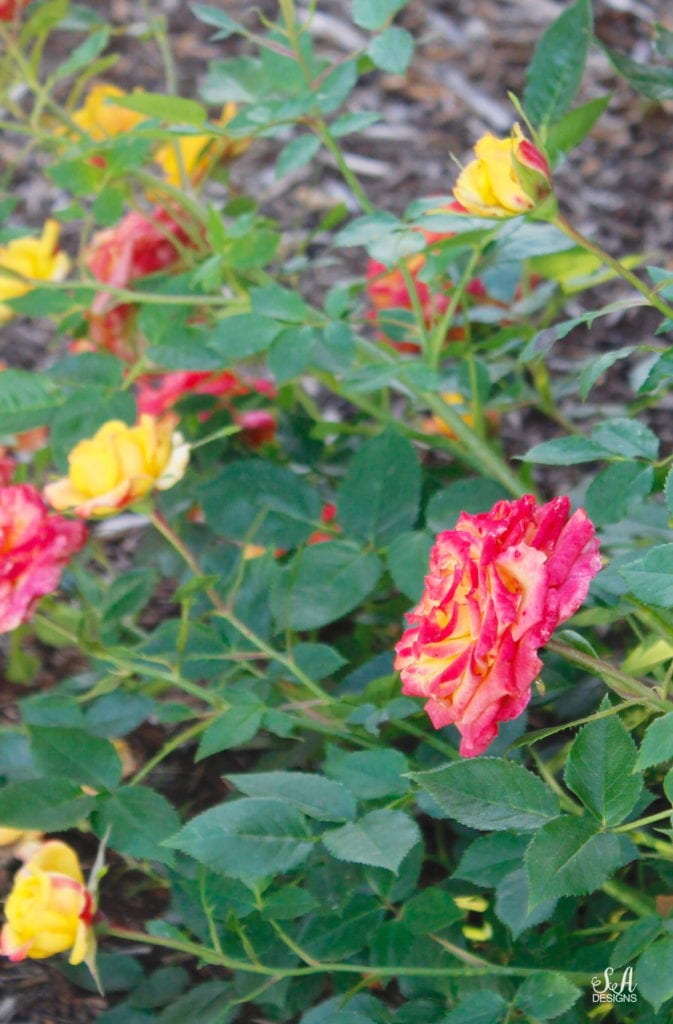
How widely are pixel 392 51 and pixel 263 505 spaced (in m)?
0.41

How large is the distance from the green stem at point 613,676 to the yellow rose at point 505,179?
28 cm

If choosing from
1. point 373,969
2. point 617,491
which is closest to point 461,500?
point 617,491

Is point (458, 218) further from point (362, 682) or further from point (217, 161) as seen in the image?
point (217, 161)

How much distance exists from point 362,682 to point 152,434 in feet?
0.94

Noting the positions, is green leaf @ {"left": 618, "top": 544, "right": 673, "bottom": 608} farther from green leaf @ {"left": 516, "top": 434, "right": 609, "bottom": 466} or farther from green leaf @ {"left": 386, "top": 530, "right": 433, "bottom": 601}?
Answer: green leaf @ {"left": 386, "top": 530, "right": 433, "bottom": 601}

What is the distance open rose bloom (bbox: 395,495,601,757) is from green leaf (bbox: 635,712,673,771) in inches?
2.8

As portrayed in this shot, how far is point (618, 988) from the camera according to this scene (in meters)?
0.83

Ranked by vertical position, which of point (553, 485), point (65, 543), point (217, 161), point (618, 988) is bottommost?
point (553, 485)

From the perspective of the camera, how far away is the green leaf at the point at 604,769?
717 mm

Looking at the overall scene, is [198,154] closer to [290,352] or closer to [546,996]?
[290,352]

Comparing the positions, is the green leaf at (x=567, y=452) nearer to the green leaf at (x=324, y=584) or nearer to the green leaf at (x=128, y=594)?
the green leaf at (x=324, y=584)

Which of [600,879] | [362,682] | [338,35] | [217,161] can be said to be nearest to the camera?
[600,879]

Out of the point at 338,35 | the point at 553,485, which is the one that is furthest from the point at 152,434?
the point at 338,35


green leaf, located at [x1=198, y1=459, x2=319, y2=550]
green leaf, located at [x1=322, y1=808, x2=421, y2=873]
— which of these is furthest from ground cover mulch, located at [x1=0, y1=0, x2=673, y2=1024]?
green leaf, located at [x1=322, y1=808, x2=421, y2=873]
